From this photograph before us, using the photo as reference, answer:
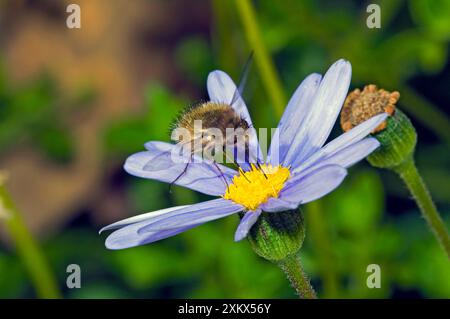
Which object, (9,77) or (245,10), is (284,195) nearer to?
(245,10)

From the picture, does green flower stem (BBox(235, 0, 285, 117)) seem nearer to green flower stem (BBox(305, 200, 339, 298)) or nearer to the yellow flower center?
green flower stem (BBox(305, 200, 339, 298))

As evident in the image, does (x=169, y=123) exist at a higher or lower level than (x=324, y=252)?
higher

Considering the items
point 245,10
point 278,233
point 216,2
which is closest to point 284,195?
point 278,233

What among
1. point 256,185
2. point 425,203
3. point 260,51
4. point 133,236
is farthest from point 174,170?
point 260,51

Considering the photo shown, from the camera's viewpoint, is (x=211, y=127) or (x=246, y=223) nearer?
(x=246, y=223)

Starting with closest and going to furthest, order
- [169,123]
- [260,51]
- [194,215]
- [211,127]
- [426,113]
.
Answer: [194,215]
[211,127]
[260,51]
[169,123]
[426,113]

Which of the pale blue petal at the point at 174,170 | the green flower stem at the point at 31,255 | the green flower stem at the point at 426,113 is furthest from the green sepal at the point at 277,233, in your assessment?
the green flower stem at the point at 426,113

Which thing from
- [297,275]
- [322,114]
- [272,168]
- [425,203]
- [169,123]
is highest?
[169,123]

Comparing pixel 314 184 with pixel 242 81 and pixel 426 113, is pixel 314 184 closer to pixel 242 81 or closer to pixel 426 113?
pixel 242 81
